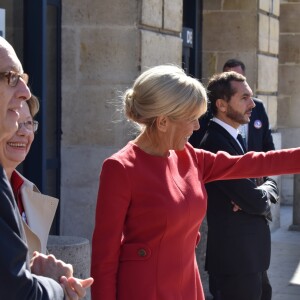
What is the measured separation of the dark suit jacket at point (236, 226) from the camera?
4.85 meters

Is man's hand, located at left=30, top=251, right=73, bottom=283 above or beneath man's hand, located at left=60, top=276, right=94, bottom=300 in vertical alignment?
above

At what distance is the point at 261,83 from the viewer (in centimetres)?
1085

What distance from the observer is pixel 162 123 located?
3.60 m

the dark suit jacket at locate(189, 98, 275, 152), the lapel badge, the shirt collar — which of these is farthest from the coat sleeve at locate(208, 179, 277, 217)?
the lapel badge

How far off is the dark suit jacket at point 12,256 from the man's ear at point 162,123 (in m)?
1.30

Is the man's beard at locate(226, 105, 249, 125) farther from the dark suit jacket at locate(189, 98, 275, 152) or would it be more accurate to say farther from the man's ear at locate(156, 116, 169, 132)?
the man's ear at locate(156, 116, 169, 132)

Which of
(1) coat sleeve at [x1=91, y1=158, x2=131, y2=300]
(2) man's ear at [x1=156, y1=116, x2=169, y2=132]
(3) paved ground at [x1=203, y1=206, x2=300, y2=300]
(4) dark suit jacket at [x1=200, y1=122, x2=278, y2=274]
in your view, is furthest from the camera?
(3) paved ground at [x1=203, y1=206, x2=300, y2=300]

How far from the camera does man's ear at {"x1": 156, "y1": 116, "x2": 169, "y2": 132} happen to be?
3.59 meters

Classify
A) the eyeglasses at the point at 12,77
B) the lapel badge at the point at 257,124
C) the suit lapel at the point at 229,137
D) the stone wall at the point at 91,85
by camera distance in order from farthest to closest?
the stone wall at the point at 91,85, the lapel badge at the point at 257,124, the suit lapel at the point at 229,137, the eyeglasses at the point at 12,77

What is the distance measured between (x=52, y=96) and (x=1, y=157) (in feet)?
14.3

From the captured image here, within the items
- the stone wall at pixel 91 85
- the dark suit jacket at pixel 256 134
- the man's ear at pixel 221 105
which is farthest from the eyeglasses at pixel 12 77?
the stone wall at pixel 91 85

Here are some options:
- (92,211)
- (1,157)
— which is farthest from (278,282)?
(1,157)

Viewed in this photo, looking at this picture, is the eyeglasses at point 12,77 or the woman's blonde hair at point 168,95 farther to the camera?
the woman's blonde hair at point 168,95

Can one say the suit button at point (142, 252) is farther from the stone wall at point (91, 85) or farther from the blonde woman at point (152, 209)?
the stone wall at point (91, 85)
